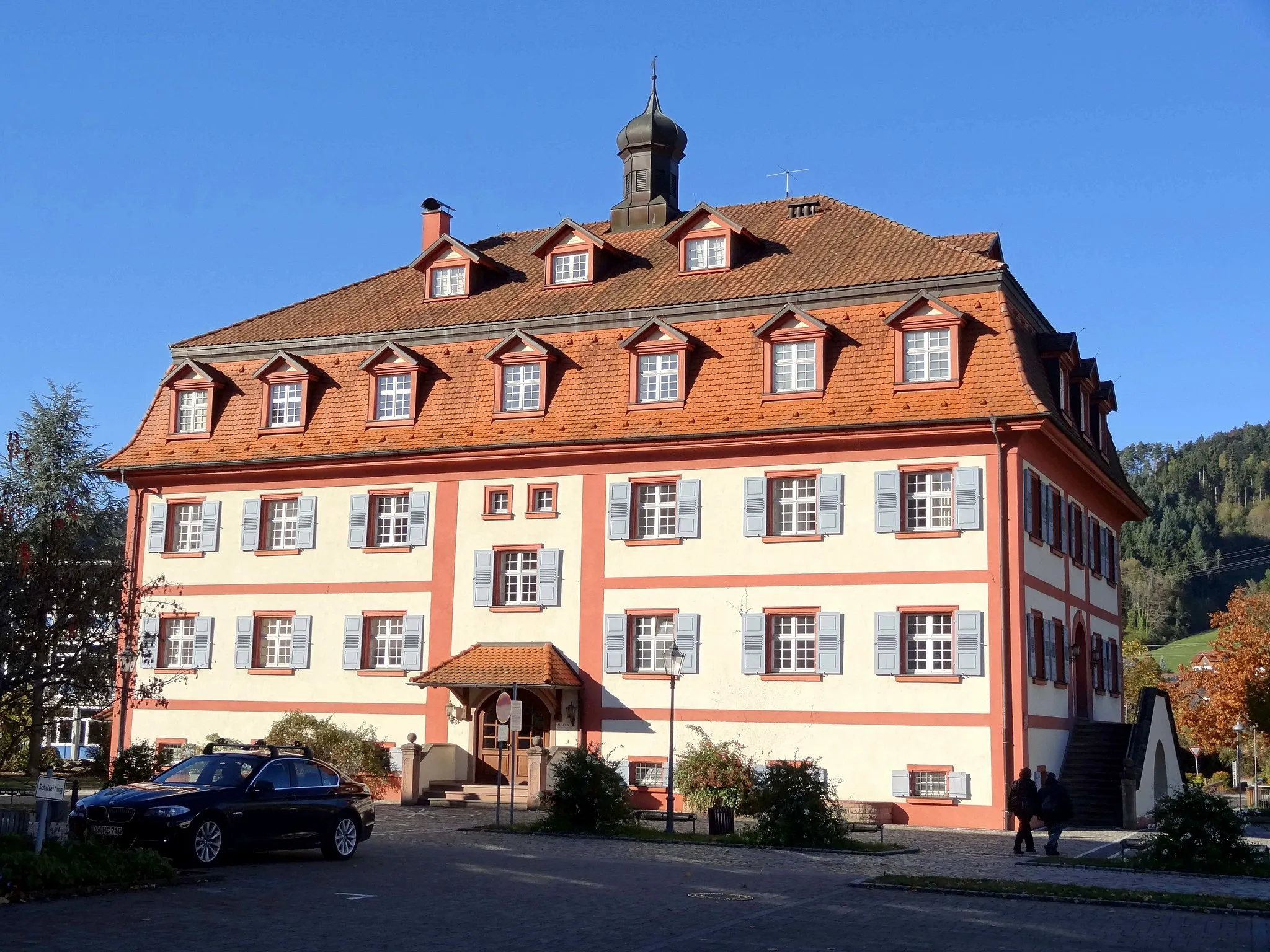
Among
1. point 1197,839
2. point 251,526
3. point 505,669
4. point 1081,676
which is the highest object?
point 251,526

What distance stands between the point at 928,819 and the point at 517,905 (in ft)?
49.3

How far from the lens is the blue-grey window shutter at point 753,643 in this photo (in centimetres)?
3005

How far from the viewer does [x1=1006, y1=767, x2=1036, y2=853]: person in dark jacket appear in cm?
2241

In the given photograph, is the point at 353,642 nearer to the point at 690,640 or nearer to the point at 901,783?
the point at 690,640

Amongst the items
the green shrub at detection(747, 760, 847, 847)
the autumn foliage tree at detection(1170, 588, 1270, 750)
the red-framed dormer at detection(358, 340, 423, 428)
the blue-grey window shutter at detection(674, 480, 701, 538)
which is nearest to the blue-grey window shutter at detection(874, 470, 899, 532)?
the blue-grey window shutter at detection(674, 480, 701, 538)

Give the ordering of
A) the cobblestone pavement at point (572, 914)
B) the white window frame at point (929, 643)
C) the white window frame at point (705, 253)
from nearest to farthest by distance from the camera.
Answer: the cobblestone pavement at point (572, 914)
the white window frame at point (929, 643)
the white window frame at point (705, 253)

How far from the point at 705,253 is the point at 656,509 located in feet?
22.2

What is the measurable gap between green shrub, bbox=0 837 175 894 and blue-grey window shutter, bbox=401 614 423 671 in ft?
54.6

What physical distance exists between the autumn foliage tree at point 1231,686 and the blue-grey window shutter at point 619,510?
82.5 feet

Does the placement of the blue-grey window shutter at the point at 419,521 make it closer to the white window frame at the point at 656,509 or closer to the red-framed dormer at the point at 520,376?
the red-framed dormer at the point at 520,376

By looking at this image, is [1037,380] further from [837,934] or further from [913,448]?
[837,934]

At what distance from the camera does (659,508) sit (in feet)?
105

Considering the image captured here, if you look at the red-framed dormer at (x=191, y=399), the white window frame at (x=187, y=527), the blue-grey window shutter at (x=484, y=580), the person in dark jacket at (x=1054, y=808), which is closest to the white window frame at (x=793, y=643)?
the blue-grey window shutter at (x=484, y=580)

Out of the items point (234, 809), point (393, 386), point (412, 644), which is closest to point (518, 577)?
point (412, 644)
